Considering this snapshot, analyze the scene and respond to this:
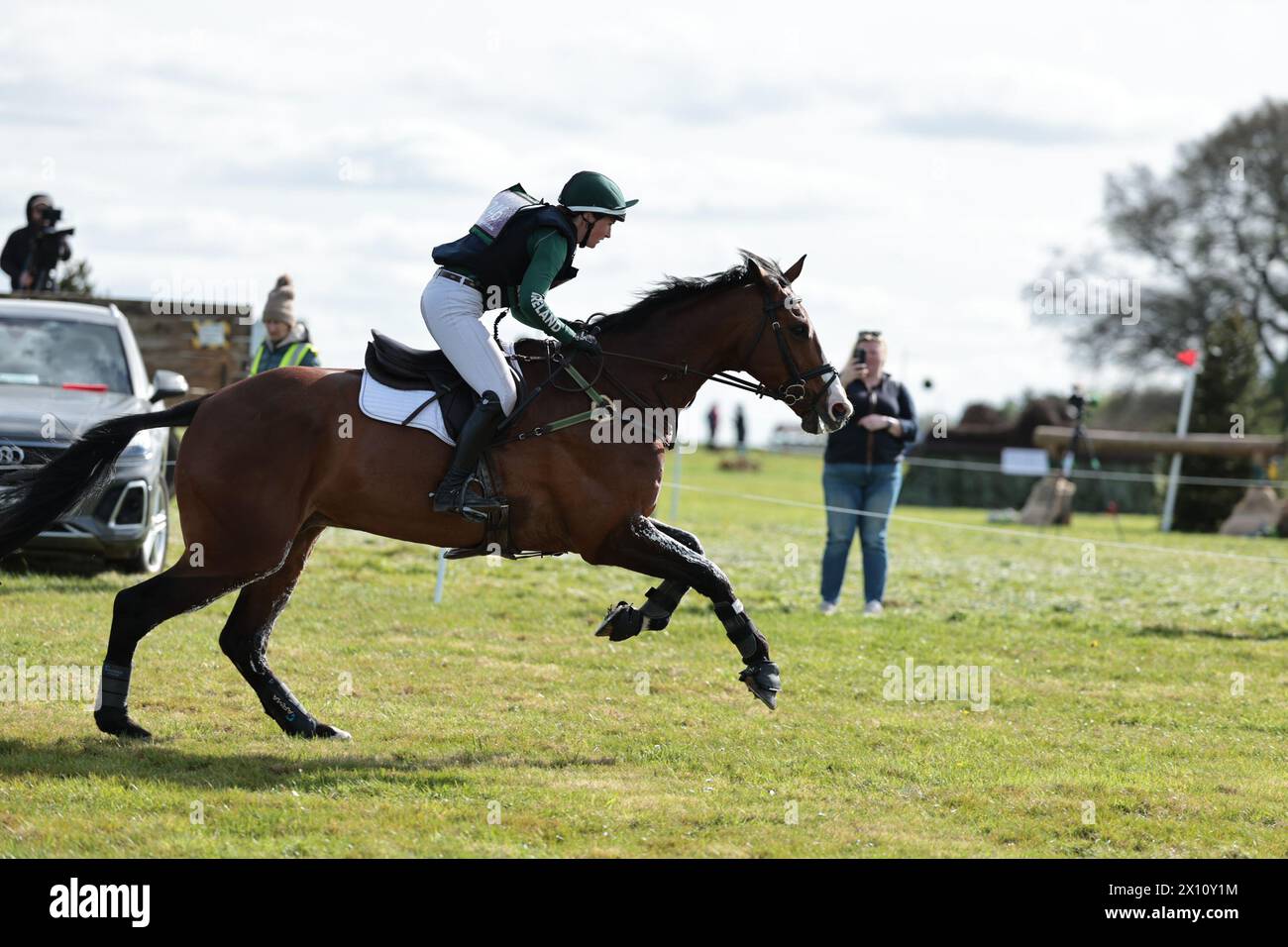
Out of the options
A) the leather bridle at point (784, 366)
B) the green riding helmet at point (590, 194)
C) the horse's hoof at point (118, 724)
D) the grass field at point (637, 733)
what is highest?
the green riding helmet at point (590, 194)

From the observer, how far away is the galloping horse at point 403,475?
7.21 m

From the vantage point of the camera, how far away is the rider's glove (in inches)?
296

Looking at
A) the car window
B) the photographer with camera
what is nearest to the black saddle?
the car window

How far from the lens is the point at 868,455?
41.3ft

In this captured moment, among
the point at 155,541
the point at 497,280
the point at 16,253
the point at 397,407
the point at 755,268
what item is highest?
the point at 16,253

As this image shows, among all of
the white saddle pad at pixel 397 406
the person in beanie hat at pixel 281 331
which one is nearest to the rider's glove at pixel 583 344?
the white saddle pad at pixel 397 406

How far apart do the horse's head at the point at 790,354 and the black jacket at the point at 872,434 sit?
4.56 metres

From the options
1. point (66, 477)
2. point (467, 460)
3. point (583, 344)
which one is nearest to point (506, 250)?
point (583, 344)

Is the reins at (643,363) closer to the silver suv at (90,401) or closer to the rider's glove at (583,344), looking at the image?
the rider's glove at (583,344)

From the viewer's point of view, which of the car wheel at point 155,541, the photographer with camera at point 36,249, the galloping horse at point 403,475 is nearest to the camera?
the galloping horse at point 403,475

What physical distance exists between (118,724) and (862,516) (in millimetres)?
6848

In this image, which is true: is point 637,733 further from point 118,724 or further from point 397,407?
point 118,724

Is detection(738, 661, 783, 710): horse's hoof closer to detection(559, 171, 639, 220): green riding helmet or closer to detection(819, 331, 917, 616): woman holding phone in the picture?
detection(559, 171, 639, 220): green riding helmet
